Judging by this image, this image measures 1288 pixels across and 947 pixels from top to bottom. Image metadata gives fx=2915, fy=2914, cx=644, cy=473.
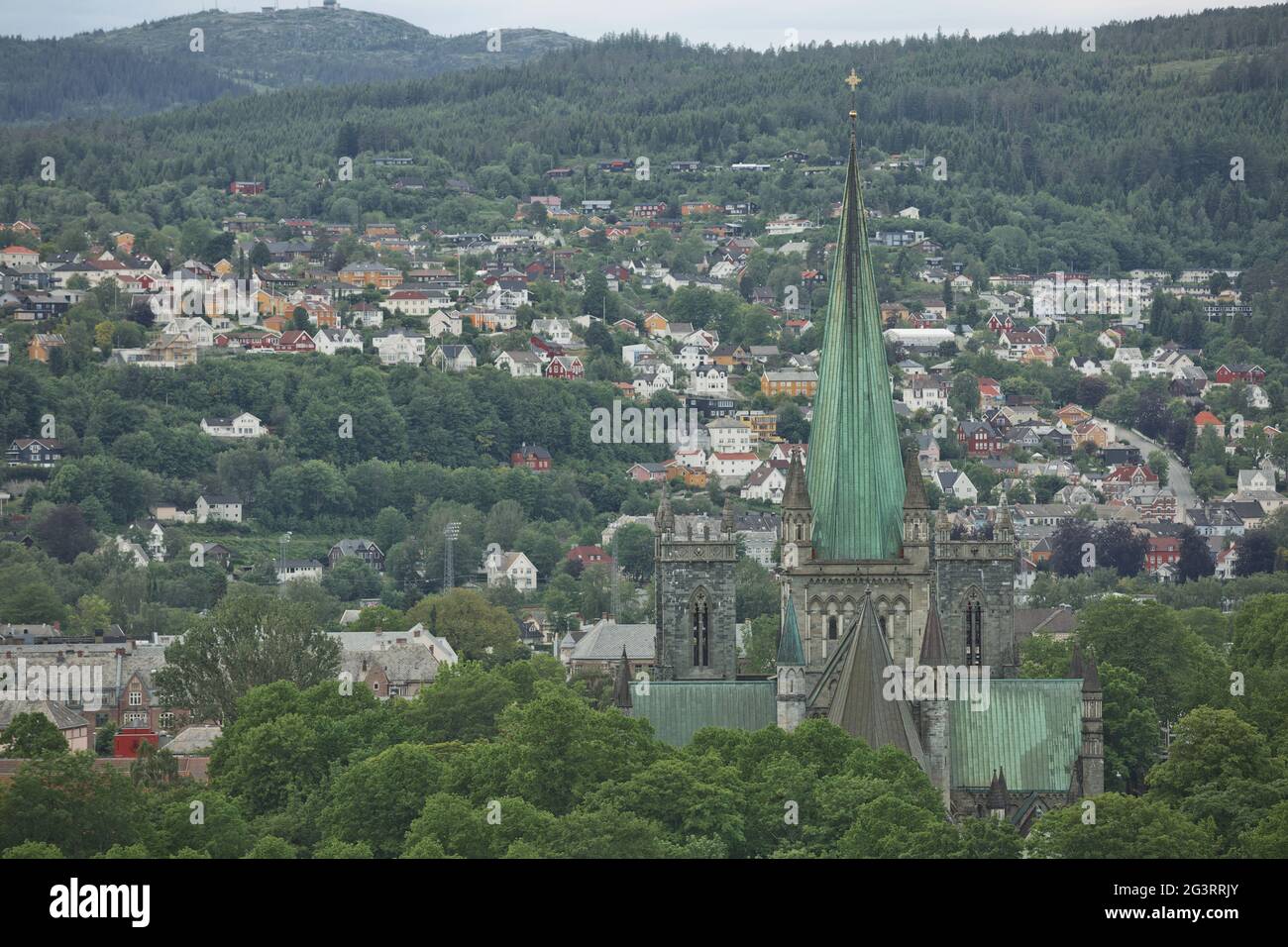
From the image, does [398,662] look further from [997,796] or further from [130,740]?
[997,796]

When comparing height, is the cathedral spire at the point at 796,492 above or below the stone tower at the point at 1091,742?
above

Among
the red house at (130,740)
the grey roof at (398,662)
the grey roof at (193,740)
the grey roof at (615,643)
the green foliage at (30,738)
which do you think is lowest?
the grey roof at (615,643)

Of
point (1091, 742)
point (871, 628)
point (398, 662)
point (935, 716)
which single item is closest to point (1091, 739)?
point (1091, 742)

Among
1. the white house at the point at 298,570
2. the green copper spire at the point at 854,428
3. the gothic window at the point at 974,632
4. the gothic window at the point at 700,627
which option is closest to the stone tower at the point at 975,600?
the gothic window at the point at 974,632

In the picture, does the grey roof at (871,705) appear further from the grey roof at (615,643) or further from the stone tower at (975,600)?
the grey roof at (615,643)
